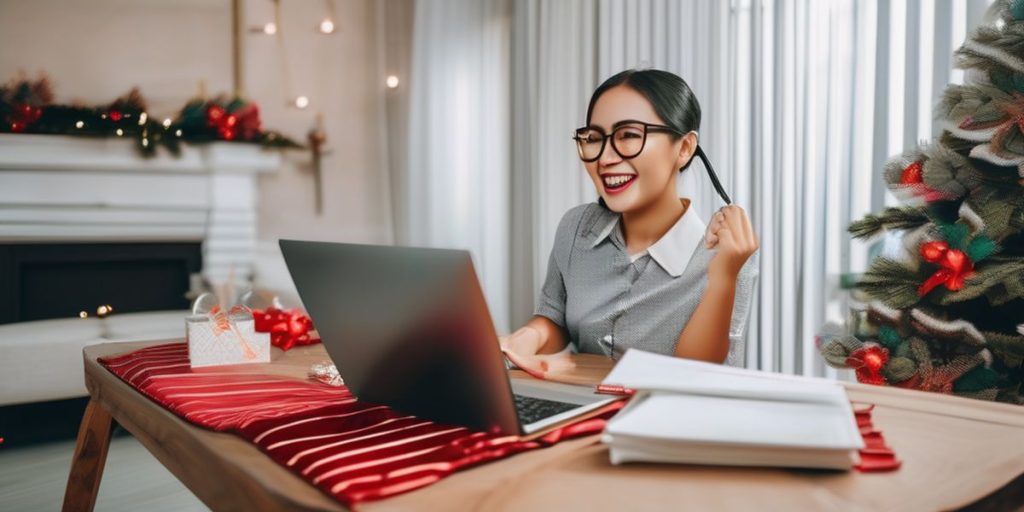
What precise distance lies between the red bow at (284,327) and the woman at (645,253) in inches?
15.5

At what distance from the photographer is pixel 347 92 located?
428 centimetres

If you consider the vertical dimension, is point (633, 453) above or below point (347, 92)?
below

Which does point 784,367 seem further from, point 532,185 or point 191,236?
point 191,236

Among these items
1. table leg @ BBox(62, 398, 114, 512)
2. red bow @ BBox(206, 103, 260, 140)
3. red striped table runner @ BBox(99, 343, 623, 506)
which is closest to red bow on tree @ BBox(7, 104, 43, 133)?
red bow @ BBox(206, 103, 260, 140)

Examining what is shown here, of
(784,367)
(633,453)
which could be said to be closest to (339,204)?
(784,367)

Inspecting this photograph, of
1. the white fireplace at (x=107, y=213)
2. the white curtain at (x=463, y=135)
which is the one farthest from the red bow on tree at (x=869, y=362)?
the white fireplace at (x=107, y=213)

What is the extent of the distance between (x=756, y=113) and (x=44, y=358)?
258 centimetres

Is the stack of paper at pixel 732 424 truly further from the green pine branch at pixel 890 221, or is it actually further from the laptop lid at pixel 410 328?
the green pine branch at pixel 890 221

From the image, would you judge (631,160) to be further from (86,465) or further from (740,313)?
(86,465)

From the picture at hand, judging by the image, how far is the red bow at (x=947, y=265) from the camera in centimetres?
Answer: 154

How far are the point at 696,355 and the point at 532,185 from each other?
230 cm

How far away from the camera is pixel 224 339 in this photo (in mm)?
1230

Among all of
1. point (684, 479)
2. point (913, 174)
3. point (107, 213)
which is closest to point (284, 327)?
point (684, 479)

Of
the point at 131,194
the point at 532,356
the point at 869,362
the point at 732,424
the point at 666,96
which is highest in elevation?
the point at 666,96
